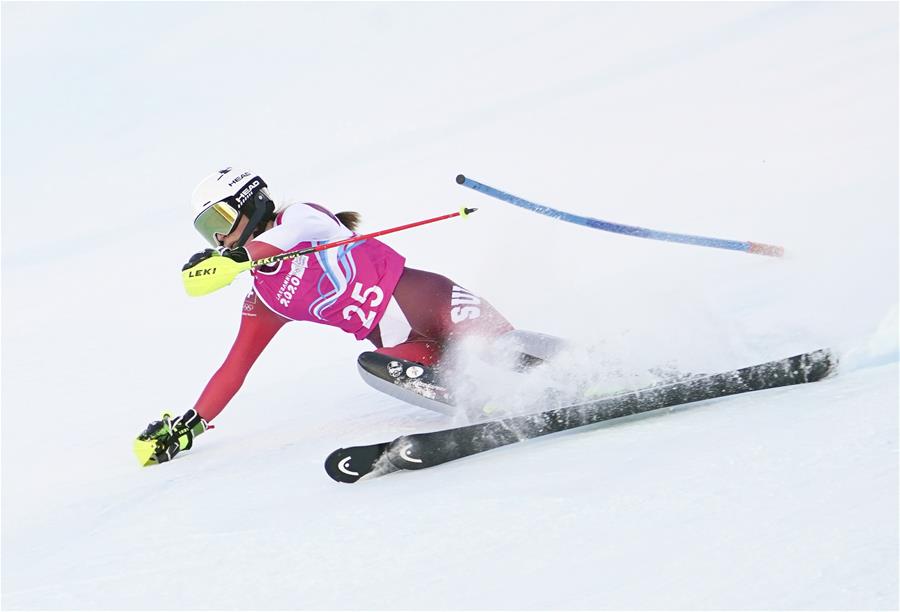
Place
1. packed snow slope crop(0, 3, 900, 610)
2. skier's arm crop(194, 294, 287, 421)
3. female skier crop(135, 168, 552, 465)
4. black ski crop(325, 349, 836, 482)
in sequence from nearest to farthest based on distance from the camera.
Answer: packed snow slope crop(0, 3, 900, 610) → black ski crop(325, 349, 836, 482) → female skier crop(135, 168, 552, 465) → skier's arm crop(194, 294, 287, 421)

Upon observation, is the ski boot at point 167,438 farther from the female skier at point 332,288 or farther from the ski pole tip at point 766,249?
the ski pole tip at point 766,249

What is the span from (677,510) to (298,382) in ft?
9.09

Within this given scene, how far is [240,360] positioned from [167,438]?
0.38 metres

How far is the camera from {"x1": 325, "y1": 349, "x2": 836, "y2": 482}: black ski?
2723 millimetres

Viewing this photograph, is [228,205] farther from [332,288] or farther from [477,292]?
[477,292]

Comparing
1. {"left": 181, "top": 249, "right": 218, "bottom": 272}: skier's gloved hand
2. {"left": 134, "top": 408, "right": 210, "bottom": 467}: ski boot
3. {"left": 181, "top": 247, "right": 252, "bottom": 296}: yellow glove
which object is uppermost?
{"left": 181, "top": 249, "right": 218, "bottom": 272}: skier's gloved hand

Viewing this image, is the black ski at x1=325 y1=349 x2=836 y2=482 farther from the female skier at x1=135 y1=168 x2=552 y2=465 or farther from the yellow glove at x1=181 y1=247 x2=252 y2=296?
the yellow glove at x1=181 y1=247 x2=252 y2=296

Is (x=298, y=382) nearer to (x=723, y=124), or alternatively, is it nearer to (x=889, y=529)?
(x=889, y=529)

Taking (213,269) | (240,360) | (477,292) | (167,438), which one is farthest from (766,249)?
(167,438)

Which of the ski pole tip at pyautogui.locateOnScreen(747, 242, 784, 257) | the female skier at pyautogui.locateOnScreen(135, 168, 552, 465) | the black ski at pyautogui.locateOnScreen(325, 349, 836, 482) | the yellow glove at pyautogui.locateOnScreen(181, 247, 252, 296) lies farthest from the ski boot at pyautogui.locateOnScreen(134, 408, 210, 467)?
the ski pole tip at pyautogui.locateOnScreen(747, 242, 784, 257)

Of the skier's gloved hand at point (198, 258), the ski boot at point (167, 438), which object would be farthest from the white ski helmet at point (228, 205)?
the ski boot at point (167, 438)

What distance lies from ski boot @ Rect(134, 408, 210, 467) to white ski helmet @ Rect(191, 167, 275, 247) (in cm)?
66

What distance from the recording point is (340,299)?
3506mm

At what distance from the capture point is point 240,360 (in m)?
3.68
